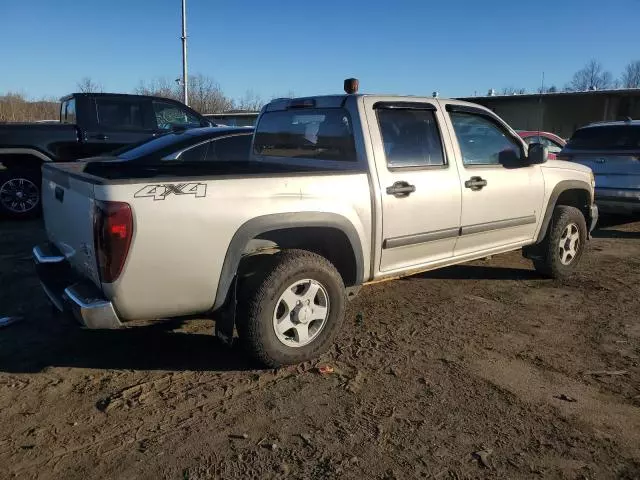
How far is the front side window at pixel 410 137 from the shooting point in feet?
14.5

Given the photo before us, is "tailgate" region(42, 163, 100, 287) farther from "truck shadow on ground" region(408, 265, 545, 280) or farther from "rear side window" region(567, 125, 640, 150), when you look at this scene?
"rear side window" region(567, 125, 640, 150)

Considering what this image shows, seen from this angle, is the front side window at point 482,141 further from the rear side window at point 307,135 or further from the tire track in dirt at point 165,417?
the tire track in dirt at point 165,417

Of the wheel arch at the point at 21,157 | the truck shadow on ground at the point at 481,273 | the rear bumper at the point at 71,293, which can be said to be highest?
the wheel arch at the point at 21,157

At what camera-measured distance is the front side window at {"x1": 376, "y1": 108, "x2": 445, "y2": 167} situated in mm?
4414

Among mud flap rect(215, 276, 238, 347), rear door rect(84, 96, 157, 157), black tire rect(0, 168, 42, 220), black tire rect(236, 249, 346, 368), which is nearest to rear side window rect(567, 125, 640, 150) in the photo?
black tire rect(236, 249, 346, 368)

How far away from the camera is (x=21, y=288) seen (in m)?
5.49

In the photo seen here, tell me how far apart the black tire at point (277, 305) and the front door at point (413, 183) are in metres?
0.58

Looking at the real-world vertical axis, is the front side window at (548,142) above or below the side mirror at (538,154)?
above

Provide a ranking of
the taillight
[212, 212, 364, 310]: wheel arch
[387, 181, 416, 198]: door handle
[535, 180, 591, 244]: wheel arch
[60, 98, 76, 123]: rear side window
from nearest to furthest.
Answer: the taillight → [212, 212, 364, 310]: wheel arch → [387, 181, 416, 198]: door handle → [535, 180, 591, 244]: wheel arch → [60, 98, 76, 123]: rear side window

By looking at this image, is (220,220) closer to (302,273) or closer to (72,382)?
(302,273)

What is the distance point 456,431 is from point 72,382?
7.73ft

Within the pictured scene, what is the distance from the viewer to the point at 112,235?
10.2ft

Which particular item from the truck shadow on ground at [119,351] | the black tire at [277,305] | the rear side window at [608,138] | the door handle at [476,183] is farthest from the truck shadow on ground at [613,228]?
the truck shadow on ground at [119,351]

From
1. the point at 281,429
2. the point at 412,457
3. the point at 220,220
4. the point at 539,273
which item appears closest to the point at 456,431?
the point at 412,457
